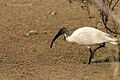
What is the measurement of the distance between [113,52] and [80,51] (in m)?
1.04

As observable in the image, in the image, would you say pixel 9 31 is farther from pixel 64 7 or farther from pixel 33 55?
pixel 64 7

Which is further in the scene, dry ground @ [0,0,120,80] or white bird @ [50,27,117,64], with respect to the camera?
white bird @ [50,27,117,64]

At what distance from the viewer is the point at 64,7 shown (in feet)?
43.1

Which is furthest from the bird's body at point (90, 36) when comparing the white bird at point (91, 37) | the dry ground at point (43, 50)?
the dry ground at point (43, 50)

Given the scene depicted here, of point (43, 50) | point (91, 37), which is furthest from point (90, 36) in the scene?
point (43, 50)

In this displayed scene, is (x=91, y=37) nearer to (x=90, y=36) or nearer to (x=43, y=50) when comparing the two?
(x=90, y=36)

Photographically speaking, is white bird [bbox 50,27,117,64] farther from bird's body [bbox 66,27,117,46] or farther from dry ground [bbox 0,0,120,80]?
dry ground [bbox 0,0,120,80]

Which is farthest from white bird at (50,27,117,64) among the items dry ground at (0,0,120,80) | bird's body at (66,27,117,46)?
dry ground at (0,0,120,80)

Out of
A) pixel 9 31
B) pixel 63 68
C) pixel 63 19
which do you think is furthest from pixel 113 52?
pixel 63 19

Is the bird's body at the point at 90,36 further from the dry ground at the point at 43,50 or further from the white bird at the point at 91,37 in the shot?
the dry ground at the point at 43,50

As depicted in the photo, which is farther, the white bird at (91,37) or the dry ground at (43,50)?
the white bird at (91,37)

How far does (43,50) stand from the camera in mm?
8133

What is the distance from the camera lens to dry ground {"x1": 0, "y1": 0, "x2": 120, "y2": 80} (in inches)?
261

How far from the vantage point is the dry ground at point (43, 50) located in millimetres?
6621
